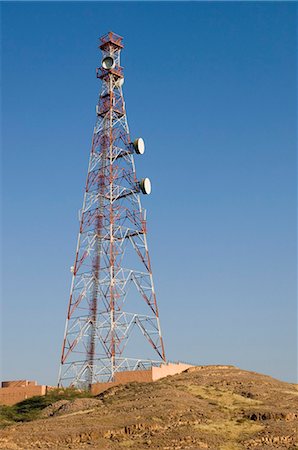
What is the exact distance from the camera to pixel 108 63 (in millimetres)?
64125

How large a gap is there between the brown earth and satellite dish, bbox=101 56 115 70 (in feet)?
101

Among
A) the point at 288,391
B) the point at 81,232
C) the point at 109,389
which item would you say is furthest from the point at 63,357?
the point at 288,391

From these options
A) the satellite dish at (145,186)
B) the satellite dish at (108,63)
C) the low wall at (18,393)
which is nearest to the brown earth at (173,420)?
the low wall at (18,393)

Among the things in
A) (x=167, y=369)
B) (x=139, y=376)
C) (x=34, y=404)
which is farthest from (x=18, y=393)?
(x=167, y=369)

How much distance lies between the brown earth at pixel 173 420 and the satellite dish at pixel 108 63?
101 ft

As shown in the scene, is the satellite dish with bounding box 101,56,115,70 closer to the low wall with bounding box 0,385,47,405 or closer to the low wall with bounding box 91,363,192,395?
the low wall with bounding box 91,363,192,395

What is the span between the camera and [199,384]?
1891 inches

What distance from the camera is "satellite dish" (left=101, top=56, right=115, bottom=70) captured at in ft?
210

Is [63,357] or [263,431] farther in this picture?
[63,357]

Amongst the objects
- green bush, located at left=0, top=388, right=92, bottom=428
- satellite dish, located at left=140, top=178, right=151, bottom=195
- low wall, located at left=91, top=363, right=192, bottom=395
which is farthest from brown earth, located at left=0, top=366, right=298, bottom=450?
satellite dish, located at left=140, top=178, right=151, bottom=195

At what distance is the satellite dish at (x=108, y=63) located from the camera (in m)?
63.9

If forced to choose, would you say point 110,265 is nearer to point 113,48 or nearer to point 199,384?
point 199,384

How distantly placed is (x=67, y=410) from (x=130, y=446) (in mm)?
10778

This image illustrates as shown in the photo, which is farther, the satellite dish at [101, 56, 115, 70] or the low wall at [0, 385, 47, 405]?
the satellite dish at [101, 56, 115, 70]
